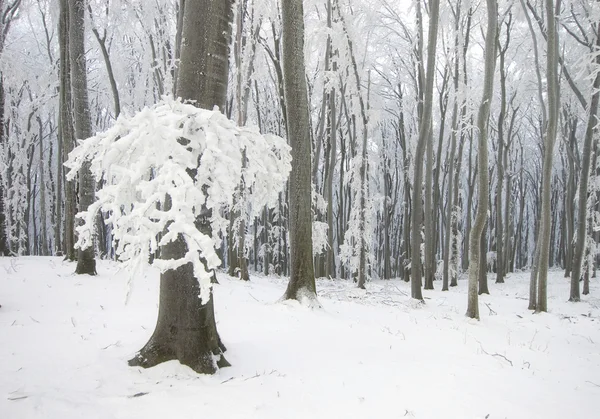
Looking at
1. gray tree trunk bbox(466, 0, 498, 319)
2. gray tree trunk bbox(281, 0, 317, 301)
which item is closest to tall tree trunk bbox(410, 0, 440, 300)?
gray tree trunk bbox(466, 0, 498, 319)

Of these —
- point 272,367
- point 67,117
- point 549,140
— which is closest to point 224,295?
point 272,367

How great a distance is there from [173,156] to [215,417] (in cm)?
177

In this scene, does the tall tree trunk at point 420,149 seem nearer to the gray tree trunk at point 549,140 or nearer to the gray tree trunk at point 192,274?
the gray tree trunk at point 549,140

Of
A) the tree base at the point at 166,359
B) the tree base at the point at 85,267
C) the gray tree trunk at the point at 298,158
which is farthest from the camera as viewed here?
the tree base at the point at 85,267

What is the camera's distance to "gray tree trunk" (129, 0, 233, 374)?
337cm

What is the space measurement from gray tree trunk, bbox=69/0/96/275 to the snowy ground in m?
0.56

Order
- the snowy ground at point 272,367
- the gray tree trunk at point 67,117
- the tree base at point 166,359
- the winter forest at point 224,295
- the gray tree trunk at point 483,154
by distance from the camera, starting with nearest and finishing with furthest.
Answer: the winter forest at point 224,295 < the snowy ground at point 272,367 < the tree base at point 166,359 < the gray tree trunk at point 483,154 < the gray tree trunk at point 67,117

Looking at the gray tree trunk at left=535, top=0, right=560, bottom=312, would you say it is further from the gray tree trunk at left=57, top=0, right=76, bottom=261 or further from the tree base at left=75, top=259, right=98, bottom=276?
the gray tree trunk at left=57, top=0, right=76, bottom=261

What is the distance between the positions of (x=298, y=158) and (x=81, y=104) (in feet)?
15.4

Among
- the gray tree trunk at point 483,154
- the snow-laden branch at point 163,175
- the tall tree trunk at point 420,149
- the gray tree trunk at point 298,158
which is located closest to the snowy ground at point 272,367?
the snow-laden branch at point 163,175

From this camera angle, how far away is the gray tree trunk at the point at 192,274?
3.37 metres

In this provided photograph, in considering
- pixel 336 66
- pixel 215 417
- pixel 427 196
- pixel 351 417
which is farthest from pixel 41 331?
pixel 336 66

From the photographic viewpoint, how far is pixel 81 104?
7715 millimetres

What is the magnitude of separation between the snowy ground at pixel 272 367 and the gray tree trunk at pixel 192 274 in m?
0.17
